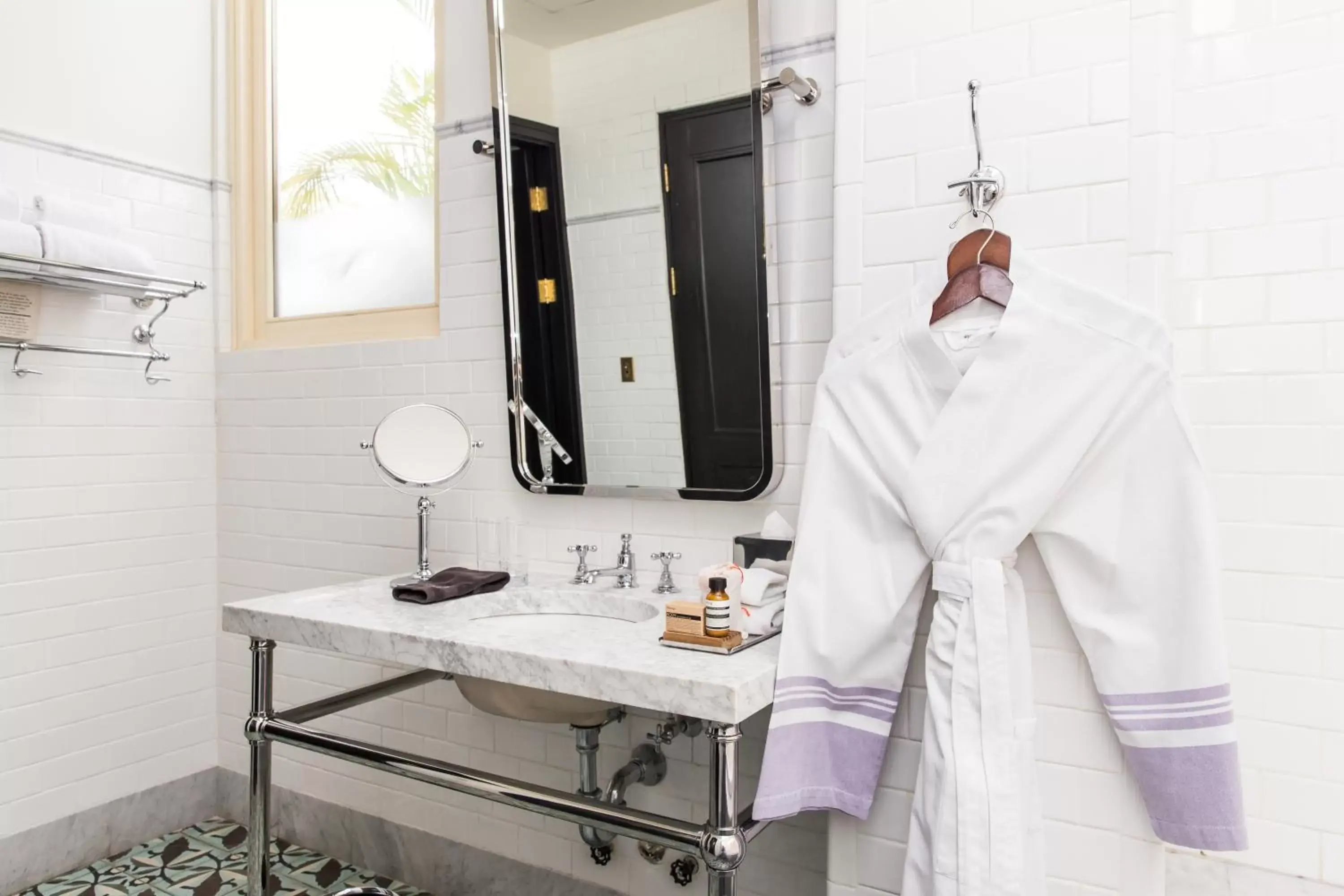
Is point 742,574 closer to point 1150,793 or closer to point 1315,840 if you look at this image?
point 1150,793

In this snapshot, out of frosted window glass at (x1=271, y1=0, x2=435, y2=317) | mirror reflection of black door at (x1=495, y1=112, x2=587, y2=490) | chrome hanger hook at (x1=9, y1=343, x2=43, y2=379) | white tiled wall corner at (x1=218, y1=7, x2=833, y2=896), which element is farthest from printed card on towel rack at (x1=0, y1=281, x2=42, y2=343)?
mirror reflection of black door at (x1=495, y1=112, x2=587, y2=490)

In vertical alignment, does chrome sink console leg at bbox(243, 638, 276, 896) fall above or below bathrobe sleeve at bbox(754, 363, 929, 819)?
below

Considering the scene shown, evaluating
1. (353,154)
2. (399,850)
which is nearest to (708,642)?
(399,850)

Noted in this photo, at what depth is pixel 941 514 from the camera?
1.37 m

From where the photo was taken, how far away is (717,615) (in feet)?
4.70

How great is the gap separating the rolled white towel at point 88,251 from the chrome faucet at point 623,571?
158cm

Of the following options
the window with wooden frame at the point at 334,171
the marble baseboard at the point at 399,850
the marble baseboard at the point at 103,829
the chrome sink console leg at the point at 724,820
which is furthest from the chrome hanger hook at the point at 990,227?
the marble baseboard at the point at 103,829

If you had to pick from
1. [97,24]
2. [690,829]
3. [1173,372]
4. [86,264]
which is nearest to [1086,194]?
[1173,372]

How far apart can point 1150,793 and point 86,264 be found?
264 centimetres

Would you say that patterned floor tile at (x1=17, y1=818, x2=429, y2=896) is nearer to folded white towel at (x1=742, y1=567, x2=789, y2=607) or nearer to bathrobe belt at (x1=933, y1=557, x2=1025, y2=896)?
folded white towel at (x1=742, y1=567, x2=789, y2=607)

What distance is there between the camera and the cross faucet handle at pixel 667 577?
75.8 inches

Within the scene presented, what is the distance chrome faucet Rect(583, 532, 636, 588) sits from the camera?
1988 millimetres

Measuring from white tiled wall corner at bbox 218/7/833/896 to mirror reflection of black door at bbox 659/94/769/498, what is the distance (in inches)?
2.1

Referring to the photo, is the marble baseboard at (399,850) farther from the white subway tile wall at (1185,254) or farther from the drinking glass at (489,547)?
the white subway tile wall at (1185,254)
